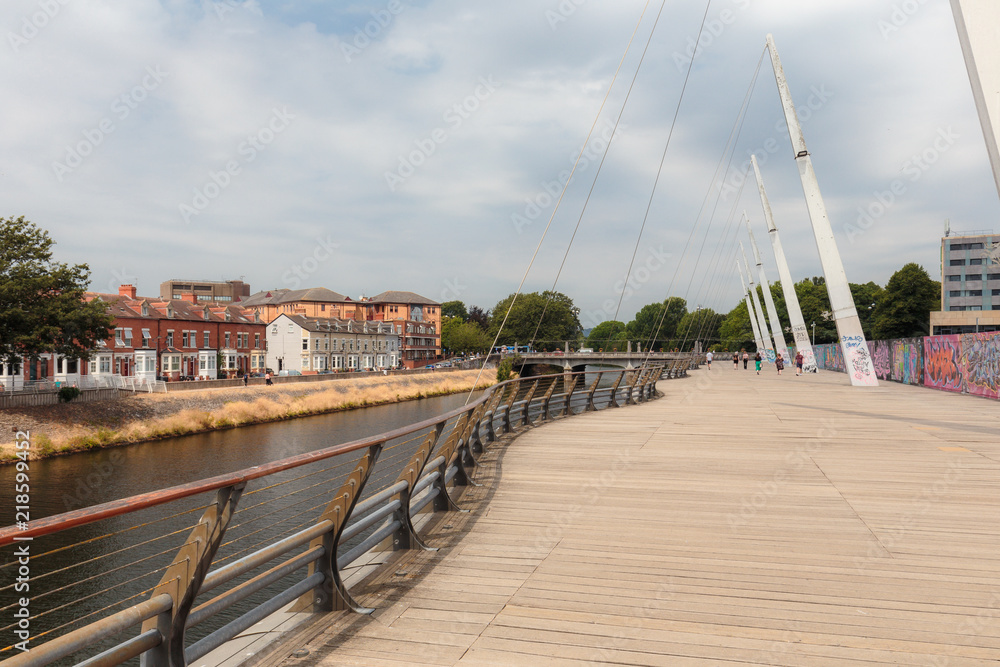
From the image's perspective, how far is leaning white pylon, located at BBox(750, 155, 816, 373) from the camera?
39031 mm

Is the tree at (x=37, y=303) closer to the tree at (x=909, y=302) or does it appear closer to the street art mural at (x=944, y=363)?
the street art mural at (x=944, y=363)

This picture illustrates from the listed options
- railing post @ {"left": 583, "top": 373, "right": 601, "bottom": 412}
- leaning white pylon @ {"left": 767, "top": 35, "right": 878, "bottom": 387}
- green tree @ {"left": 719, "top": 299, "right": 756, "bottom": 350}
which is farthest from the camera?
green tree @ {"left": 719, "top": 299, "right": 756, "bottom": 350}

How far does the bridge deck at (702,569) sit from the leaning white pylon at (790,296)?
31603 millimetres

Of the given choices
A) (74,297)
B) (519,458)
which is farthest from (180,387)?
(519,458)

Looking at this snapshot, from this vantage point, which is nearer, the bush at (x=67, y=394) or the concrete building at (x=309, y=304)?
the bush at (x=67, y=394)

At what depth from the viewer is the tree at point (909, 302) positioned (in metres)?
69.1

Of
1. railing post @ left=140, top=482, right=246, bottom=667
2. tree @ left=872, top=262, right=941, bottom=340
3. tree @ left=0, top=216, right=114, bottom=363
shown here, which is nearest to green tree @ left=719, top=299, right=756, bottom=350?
tree @ left=872, top=262, right=941, bottom=340

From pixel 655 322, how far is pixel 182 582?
150 m

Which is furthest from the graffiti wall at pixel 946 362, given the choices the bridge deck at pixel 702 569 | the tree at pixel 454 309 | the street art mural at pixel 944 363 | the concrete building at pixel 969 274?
the tree at pixel 454 309

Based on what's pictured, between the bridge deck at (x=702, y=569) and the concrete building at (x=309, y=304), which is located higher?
the concrete building at (x=309, y=304)

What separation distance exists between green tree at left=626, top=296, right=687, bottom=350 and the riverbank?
9503cm

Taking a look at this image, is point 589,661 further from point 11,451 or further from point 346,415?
point 346,415

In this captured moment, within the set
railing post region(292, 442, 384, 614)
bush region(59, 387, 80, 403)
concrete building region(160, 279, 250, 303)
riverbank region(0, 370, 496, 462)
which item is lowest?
riverbank region(0, 370, 496, 462)

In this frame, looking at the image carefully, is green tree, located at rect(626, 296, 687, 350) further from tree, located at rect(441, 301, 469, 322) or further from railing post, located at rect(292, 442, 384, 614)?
railing post, located at rect(292, 442, 384, 614)
